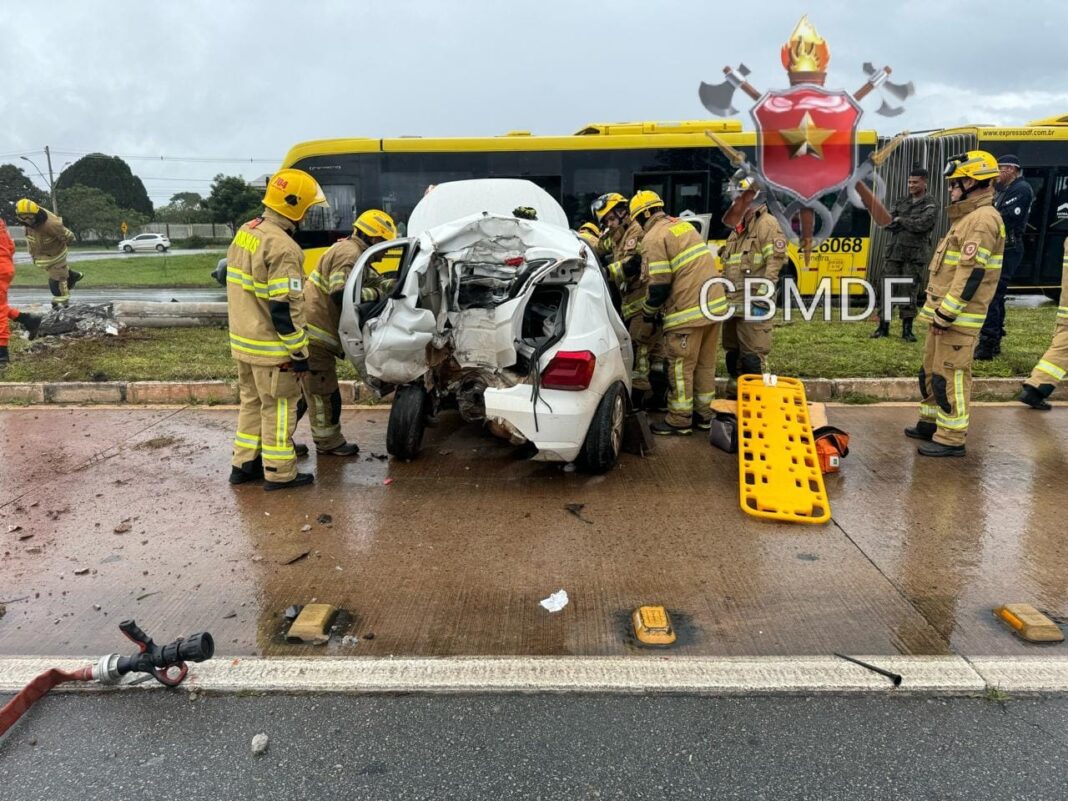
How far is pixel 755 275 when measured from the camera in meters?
6.29

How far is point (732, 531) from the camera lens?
3924 mm

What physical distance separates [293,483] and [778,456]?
10.3 feet

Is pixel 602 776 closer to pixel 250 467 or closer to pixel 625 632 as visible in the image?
pixel 625 632

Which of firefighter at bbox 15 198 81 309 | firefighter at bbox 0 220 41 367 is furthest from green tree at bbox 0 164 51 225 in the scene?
firefighter at bbox 0 220 41 367

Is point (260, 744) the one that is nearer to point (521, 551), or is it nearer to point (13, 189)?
point (521, 551)

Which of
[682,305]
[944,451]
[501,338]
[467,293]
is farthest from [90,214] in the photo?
[944,451]

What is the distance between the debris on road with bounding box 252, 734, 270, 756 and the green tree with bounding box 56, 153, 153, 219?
75.8 m

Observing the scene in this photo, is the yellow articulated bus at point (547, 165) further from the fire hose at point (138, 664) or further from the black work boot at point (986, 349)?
the fire hose at point (138, 664)

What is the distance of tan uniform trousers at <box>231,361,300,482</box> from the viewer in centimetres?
452

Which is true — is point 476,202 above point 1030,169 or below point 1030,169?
below

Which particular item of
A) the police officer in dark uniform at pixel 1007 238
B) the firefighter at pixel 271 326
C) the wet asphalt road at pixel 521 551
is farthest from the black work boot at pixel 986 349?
the firefighter at pixel 271 326

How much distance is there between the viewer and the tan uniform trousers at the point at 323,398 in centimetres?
516

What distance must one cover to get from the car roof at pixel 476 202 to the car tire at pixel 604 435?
1888 mm

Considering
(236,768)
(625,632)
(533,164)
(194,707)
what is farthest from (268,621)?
(533,164)
